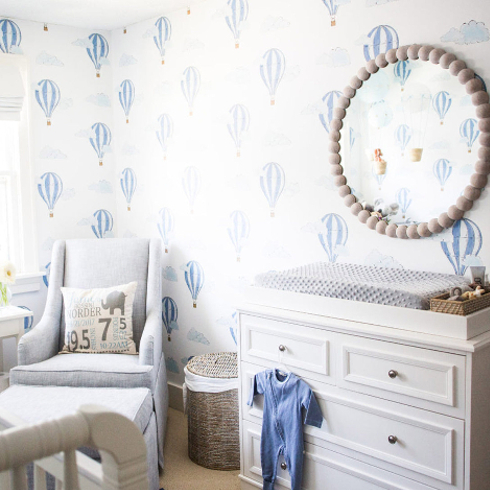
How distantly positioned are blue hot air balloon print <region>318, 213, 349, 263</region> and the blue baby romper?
63cm

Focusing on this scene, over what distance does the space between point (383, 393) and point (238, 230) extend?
1.29 meters

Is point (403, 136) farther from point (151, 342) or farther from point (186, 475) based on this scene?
point (186, 475)

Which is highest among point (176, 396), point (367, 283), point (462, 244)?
point (462, 244)

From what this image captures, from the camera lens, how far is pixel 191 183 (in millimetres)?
3047

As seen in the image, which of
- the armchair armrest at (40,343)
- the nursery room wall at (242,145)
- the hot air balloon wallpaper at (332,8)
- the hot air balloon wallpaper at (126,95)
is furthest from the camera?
the hot air balloon wallpaper at (126,95)

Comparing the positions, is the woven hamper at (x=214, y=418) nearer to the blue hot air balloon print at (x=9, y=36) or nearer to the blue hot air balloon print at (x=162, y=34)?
the blue hot air balloon print at (x=162, y=34)

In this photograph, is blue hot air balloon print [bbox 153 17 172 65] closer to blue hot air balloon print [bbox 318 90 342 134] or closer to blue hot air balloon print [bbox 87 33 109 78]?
blue hot air balloon print [bbox 87 33 109 78]

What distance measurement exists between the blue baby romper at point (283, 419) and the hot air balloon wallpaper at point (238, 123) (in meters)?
1.23

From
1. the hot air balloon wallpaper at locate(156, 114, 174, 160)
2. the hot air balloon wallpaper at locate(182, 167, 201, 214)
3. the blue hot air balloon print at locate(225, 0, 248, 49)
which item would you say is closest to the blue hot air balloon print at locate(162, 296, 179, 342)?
the hot air balloon wallpaper at locate(182, 167, 201, 214)

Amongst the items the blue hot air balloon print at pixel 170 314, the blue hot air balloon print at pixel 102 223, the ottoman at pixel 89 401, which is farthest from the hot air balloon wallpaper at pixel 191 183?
the ottoman at pixel 89 401

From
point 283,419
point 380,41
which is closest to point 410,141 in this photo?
point 380,41

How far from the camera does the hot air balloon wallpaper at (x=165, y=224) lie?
3.20 metres

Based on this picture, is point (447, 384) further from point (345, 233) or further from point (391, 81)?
point (391, 81)

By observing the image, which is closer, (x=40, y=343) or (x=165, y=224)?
(x=40, y=343)
